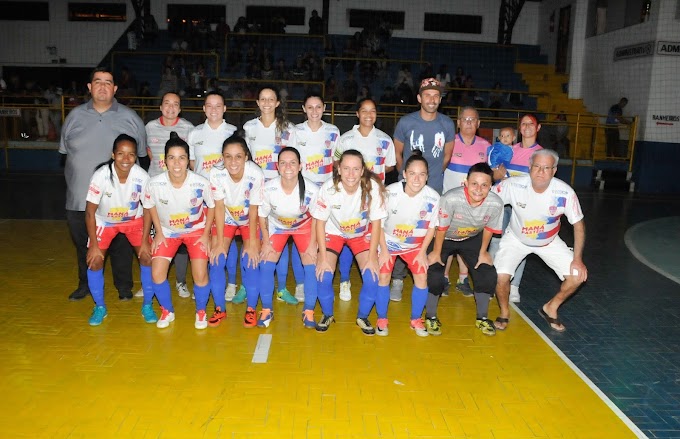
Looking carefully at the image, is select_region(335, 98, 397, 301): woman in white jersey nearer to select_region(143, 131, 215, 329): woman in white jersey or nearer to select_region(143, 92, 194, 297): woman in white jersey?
select_region(143, 131, 215, 329): woman in white jersey

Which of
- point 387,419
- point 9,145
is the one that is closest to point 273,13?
point 9,145

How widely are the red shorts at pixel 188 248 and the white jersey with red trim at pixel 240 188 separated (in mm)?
438

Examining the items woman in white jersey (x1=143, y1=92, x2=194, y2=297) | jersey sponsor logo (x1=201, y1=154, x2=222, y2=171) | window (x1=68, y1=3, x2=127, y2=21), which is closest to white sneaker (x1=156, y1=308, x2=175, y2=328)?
woman in white jersey (x1=143, y1=92, x2=194, y2=297)

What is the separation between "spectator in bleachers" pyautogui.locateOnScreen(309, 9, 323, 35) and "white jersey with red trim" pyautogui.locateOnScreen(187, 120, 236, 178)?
1620 centimetres

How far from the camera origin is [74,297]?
5934 mm

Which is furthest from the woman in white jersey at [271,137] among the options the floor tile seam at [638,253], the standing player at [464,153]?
the floor tile seam at [638,253]

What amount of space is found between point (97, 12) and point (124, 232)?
67.7 ft

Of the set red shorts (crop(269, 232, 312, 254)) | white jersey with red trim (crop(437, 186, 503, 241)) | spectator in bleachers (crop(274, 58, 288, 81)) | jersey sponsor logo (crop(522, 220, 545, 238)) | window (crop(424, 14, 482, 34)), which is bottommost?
red shorts (crop(269, 232, 312, 254))

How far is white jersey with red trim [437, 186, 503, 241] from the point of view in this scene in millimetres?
5289

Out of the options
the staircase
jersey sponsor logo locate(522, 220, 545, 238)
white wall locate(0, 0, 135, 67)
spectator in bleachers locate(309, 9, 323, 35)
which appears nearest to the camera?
jersey sponsor logo locate(522, 220, 545, 238)

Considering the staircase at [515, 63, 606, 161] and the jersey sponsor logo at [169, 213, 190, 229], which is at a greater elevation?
the staircase at [515, 63, 606, 161]

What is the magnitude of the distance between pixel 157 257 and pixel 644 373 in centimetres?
442

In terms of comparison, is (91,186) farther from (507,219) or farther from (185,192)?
(507,219)

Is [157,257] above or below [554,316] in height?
above
